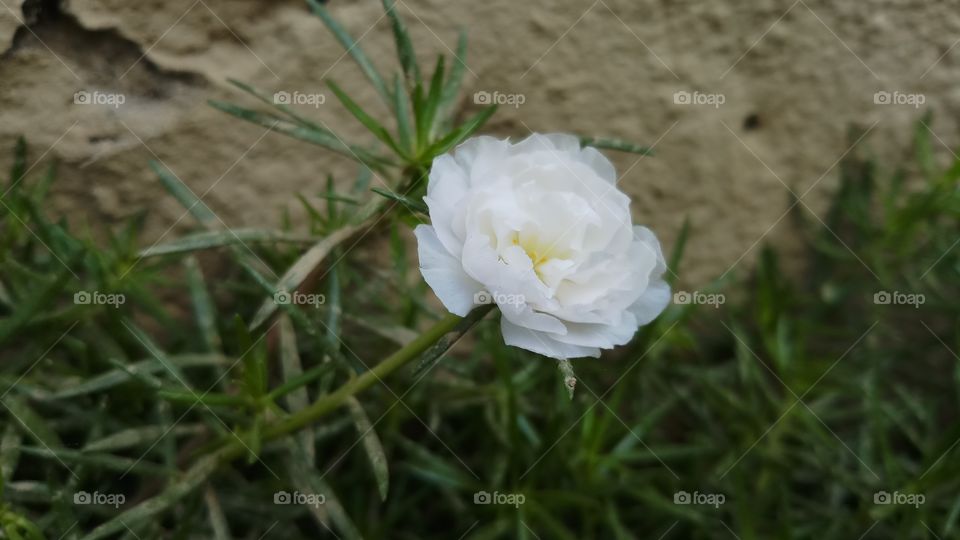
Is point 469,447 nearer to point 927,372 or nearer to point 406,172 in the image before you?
point 406,172

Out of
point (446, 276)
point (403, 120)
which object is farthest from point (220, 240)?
point (446, 276)

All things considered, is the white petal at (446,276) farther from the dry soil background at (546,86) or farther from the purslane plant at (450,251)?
the dry soil background at (546,86)

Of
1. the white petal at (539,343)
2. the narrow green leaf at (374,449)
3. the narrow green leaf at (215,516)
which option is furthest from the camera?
the narrow green leaf at (215,516)

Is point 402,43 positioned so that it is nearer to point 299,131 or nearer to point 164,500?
point 299,131

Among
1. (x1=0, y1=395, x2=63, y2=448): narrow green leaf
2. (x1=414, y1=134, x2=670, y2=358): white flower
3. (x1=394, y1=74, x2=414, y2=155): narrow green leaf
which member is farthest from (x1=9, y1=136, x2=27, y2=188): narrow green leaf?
(x1=414, y1=134, x2=670, y2=358): white flower

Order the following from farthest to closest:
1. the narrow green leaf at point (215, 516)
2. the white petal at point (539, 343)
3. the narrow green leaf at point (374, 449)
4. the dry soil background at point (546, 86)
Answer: the dry soil background at point (546, 86), the narrow green leaf at point (215, 516), the narrow green leaf at point (374, 449), the white petal at point (539, 343)

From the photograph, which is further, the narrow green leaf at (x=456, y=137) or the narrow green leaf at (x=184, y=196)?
the narrow green leaf at (x=184, y=196)

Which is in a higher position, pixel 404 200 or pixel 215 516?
pixel 404 200

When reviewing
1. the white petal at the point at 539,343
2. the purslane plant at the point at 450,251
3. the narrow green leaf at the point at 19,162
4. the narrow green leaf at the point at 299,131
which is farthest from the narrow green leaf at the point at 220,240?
the white petal at the point at 539,343
